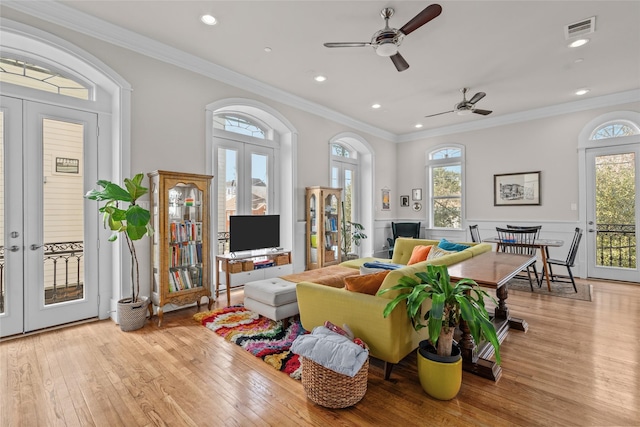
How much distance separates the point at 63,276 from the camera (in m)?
3.36

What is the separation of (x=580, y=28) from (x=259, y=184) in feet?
15.3

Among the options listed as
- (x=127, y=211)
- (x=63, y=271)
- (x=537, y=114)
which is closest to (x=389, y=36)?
(x=127, y=211)

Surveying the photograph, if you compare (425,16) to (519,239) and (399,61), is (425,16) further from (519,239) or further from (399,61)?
(519,239)

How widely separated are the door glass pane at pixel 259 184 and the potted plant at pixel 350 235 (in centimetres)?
187

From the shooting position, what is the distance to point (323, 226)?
5625 mm

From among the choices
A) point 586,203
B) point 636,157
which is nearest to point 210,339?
point 586,203

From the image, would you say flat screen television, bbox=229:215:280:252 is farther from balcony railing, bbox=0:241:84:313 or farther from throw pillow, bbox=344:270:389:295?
throw pillow, bbox=344:270:389:295

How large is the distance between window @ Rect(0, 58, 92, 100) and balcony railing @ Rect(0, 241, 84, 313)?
65.5 inches

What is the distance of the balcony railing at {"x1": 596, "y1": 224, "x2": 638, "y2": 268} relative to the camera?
5.25 metres

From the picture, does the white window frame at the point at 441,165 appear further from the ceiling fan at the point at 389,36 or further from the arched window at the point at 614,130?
the ceiling fan at the point at 389,36

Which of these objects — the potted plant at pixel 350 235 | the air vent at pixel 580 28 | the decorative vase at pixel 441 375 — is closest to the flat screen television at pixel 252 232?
the potted plant at pixel 350 235

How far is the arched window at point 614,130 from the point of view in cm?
529

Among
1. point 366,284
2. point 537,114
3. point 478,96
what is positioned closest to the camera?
point 366,284

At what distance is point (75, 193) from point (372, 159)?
5.73m
